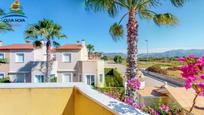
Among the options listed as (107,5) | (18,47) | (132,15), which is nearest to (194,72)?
(107,5)

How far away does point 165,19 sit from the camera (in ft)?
48.8

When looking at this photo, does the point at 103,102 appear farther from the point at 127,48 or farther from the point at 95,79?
the point at 95,79

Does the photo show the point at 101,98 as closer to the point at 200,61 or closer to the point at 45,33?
the point at 200,61

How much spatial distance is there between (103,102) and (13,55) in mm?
34930

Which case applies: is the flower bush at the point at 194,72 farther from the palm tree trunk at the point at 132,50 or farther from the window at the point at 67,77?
the window at the point at 67,77

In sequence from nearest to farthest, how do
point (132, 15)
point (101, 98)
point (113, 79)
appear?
point (101, 98)
point (132, 15)
point (113, 79)

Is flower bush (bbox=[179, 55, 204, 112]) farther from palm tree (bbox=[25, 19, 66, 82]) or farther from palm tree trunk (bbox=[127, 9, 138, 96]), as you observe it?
palm tree (bbox=[25, 19, 66, 82])

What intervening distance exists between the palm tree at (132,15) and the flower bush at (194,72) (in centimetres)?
1043

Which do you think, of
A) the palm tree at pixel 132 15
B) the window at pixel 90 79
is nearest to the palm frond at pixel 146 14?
the palm tree at pixel 132 15

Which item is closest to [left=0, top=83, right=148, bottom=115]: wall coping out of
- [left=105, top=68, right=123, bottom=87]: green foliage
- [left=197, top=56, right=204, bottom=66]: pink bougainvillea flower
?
[left=197, top=56, right=204, bottom=66]: pink bougainvillea flower

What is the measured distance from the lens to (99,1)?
13.8 meters

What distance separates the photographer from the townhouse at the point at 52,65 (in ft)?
118

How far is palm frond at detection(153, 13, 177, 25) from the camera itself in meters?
14.9

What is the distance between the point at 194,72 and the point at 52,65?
33.6 m
